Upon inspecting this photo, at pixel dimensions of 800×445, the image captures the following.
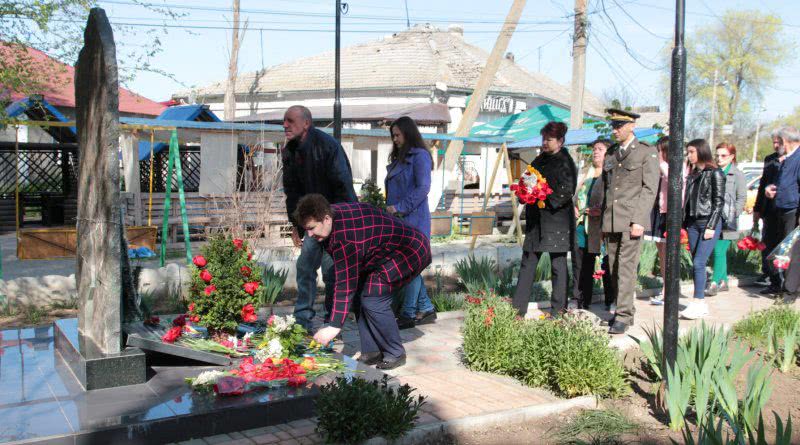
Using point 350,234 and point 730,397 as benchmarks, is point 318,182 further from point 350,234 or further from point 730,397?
point 730,397

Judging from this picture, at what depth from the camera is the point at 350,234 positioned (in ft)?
15.9

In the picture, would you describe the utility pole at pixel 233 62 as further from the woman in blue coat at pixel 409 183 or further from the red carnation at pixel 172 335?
the red carnation at pixel 172 335

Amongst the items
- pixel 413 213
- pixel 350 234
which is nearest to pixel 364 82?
pixel 413 213

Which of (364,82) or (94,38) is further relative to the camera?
(364,82)

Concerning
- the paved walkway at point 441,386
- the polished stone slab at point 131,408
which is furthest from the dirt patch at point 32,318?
the paved walkway at point 441,386

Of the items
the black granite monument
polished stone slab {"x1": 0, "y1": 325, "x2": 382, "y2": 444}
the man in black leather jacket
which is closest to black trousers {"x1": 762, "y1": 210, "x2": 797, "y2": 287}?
the man in black leather jacket

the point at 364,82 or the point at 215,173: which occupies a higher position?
the point at 364,82

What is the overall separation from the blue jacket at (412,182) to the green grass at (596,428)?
2.55 m

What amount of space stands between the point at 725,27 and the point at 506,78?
34.5 metres

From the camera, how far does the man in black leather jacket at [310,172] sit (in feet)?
20.0

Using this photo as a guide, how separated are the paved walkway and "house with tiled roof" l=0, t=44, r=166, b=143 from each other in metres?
4.47

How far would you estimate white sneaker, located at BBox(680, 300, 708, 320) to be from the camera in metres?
7.57

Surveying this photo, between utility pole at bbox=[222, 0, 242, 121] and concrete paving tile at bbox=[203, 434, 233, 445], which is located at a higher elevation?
utility pole at bbox=[222, 0, 242, 121]

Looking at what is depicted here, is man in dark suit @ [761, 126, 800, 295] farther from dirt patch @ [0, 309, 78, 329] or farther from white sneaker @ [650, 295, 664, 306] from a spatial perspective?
dirt patch @ [0, 309, 78, 329]
